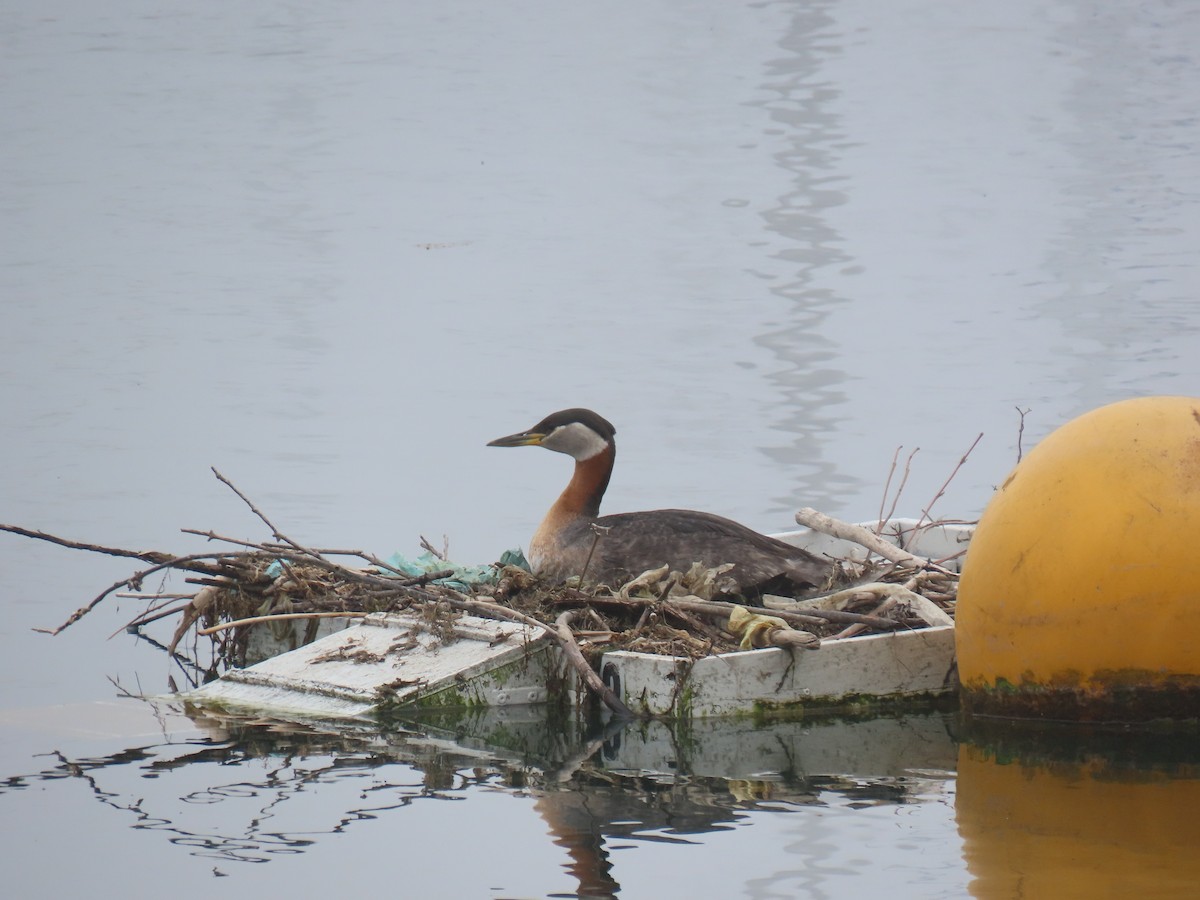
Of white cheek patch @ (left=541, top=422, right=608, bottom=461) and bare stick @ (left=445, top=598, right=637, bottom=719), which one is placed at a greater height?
white cheek patch @ (left=541, top=422, right=608, bottom=461)

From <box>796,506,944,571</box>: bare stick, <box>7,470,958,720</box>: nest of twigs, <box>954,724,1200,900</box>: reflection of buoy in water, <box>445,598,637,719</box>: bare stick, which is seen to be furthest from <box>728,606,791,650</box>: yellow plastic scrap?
<box>796,506,944,571</box>: bare stick

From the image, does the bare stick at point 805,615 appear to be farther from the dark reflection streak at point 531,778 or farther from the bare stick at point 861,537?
the bare stick at point 861,537

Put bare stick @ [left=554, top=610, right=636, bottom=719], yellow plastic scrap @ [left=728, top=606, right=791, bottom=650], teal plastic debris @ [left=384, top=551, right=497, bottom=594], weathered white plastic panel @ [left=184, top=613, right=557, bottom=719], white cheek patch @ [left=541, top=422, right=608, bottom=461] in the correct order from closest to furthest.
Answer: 1. bare stick @ [left=554, top=610, right=636, bottom=719]
2. yellow plastic scrap @ [left=728, top=606, right=791, bottom=650]
3. weathered white plastic panel @ [left=184, top=613, right=557, bottom=719]
4. teal plastic debris @ [left=384, top=551, right=497, bottom=594]
5. white cheek patch @ [left=541, top=422, right=608, bottom=461]

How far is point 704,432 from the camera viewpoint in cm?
1694

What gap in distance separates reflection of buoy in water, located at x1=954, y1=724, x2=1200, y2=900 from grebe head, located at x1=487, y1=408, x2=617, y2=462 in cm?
332

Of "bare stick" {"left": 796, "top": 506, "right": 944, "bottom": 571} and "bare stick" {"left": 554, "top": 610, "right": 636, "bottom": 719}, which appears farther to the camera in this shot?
"bare stick" {"left": 796, "top": 506, "right": 944, "bottom": 571}

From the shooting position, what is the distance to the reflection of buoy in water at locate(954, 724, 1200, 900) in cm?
606

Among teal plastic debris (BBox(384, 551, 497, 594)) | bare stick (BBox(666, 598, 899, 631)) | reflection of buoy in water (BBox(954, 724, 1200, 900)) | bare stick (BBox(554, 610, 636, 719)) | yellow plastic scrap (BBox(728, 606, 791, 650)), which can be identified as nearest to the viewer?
reflection of buoy in water (BBox(954, 724, 1200, 900))

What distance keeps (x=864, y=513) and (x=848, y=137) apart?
79.7ft

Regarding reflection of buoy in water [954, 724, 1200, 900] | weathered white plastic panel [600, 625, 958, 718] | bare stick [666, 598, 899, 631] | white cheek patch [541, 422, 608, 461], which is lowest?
reflection of buoy in water [954, 724, 1200, 900]

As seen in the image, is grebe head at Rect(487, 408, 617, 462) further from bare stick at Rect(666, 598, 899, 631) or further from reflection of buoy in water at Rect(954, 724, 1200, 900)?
reflection of buoy in water at Rect(954, 724, 1200, 900)

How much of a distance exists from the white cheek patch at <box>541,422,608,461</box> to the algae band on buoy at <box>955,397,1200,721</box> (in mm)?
2993

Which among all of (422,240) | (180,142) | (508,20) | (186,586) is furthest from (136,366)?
(508,20)

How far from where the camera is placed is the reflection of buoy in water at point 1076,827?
6.06 m
